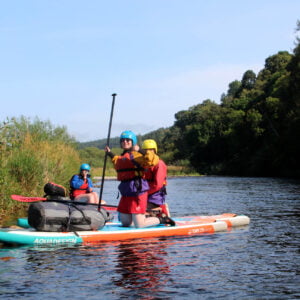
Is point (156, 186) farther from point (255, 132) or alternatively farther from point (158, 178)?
point (255, 132)

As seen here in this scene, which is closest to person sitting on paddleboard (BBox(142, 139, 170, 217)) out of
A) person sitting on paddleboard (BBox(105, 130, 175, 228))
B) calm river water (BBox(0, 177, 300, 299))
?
person sitting on paddleboard (BBox(105, 130, 175, 228))

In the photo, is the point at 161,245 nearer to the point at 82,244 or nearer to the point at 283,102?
the point at 82,244

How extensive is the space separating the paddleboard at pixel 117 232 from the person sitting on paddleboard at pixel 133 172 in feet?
1.30

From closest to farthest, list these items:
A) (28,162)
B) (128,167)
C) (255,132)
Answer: (128,167)
(28,162)
(255,132)

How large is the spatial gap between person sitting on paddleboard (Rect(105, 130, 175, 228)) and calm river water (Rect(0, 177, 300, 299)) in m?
0.66

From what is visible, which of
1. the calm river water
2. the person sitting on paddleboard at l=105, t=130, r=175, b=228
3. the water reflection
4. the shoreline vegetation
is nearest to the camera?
the calm river water

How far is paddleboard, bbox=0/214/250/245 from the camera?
813cm

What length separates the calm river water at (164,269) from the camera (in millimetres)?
5531

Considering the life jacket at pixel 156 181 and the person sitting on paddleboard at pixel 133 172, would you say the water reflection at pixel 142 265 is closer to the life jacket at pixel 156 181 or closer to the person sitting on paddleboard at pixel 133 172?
the person sitting on paddleboard at pixel 133 172

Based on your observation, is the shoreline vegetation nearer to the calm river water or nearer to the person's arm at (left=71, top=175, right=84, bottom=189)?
the person's arm at (left=71, top=175, right=84, bottom=189)

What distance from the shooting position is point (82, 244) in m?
8.38

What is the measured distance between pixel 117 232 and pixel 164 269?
2316mm

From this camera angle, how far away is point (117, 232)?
880 cm

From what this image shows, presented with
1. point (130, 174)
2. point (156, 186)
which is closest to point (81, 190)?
point (156, 186)
